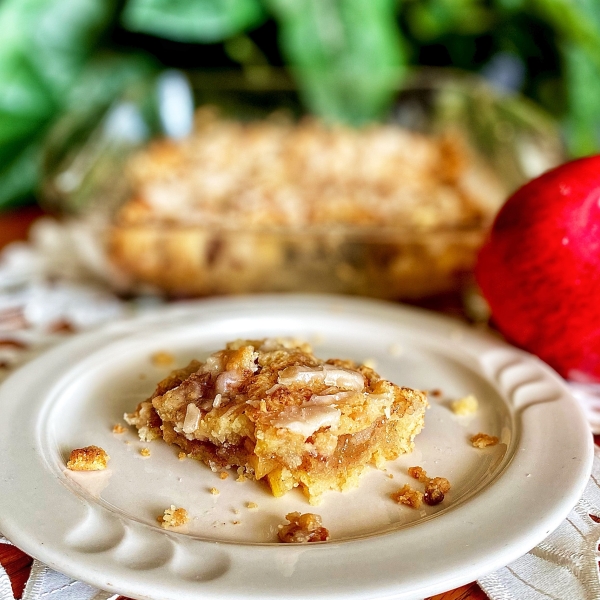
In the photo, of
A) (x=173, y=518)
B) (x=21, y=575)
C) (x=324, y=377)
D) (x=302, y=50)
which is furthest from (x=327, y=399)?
(x=302, y=50)

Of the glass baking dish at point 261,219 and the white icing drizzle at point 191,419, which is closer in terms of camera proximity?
the white icing drizzle at point 191,419

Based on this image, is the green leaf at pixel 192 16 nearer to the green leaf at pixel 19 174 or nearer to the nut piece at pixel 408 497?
the green leaf at pixel 19 174

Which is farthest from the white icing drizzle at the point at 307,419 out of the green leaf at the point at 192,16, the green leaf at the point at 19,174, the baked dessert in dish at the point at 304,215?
the green leaf at the point at 19,174

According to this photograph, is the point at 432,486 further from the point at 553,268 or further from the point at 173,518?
the point at 553,268

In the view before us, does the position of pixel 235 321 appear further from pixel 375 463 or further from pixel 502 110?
pixel 502 110

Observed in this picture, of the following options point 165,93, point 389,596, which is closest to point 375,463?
point 389,596

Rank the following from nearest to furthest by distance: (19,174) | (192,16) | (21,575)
A: (21,575) < (192,16) < (19,174)
